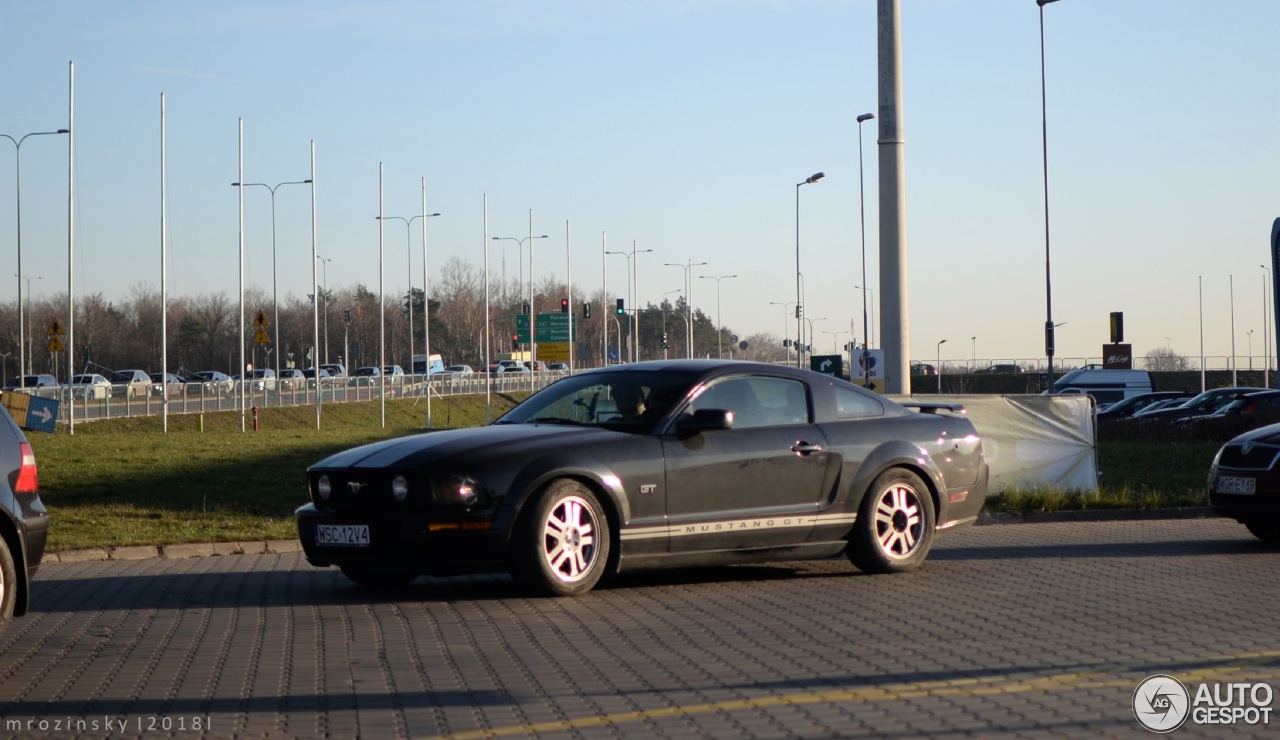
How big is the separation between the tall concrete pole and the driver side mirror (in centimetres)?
894

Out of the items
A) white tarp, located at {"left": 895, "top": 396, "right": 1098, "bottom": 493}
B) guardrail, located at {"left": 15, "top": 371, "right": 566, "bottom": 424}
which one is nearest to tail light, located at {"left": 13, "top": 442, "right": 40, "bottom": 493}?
white tarp, located at {"left": 895, "top": 396, "right": 1098, "bottom": 493}

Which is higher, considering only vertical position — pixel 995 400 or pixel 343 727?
pixel 995 400

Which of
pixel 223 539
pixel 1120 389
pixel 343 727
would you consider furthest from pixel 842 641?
pixel 1120 389

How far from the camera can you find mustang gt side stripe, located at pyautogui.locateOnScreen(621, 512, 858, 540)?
32.1 ft

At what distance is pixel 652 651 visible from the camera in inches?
301

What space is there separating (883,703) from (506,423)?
490 centimetres

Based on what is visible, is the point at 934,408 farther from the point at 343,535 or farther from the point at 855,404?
the point at 343,535

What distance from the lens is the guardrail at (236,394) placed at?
53.8m

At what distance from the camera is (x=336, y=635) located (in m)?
8.33

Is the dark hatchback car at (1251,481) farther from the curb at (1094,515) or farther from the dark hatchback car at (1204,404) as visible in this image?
the dark hatchback car at (1204,404)

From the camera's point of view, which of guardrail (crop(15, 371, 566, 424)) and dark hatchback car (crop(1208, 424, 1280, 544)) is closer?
dark hatchback car (crop(1208, 424, 1280, 544))

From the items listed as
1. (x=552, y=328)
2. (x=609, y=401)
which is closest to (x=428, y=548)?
(x=609, y=401)

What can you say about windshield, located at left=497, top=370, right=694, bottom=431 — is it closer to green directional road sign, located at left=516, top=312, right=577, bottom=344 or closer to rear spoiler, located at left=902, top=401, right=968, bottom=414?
rear spoiler, located at left=902, top=401, right=968, bottom=414

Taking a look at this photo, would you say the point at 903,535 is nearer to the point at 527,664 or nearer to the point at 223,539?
the point at 527,664
